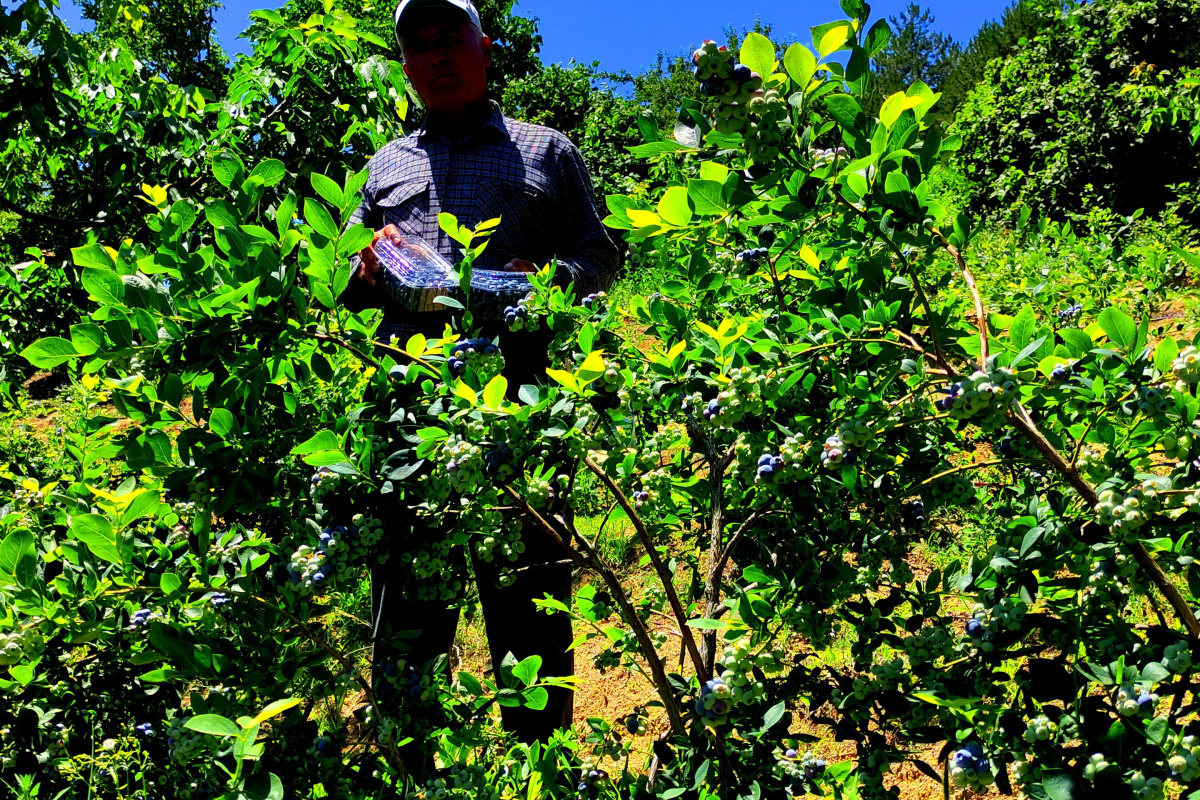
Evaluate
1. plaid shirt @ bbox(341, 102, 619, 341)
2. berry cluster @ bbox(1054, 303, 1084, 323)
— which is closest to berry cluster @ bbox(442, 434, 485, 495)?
plaid shirt @ bbox(341, 102, 619, 341)

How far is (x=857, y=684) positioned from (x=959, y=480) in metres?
0.34

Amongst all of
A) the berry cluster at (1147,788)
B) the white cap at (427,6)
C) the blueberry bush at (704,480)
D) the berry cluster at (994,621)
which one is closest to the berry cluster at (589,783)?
the blueberry bush at (704,480)

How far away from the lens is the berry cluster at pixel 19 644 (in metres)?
1.04

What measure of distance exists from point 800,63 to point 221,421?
2.83ft

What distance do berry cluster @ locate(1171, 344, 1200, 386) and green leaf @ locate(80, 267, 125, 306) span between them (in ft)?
4.12

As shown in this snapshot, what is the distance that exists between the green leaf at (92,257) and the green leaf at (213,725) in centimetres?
58

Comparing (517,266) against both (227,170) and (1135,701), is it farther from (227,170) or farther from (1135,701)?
(1135,701)

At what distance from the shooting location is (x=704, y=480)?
1464 millimetres

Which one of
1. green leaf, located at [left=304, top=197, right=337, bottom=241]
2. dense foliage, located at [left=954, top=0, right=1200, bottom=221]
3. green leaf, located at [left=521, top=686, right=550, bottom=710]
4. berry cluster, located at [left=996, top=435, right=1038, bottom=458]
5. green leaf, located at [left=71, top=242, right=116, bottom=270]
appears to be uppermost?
dense foliage, located at [left=954, top=0, right=1200, bottom=221]

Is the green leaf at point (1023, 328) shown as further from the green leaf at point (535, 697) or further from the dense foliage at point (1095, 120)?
the dense foliage at point (1095, 120)

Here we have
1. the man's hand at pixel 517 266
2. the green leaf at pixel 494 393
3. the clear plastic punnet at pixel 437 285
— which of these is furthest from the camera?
the man's hand at pixel 517 266

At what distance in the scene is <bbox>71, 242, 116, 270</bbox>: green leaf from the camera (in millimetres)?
1034

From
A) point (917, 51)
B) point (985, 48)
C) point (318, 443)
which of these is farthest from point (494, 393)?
point (917, 51)

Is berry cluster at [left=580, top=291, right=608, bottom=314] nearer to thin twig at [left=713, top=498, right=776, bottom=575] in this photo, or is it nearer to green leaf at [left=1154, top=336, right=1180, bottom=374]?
thin twig at [left=713, top=498, right=776, bottom=575]
